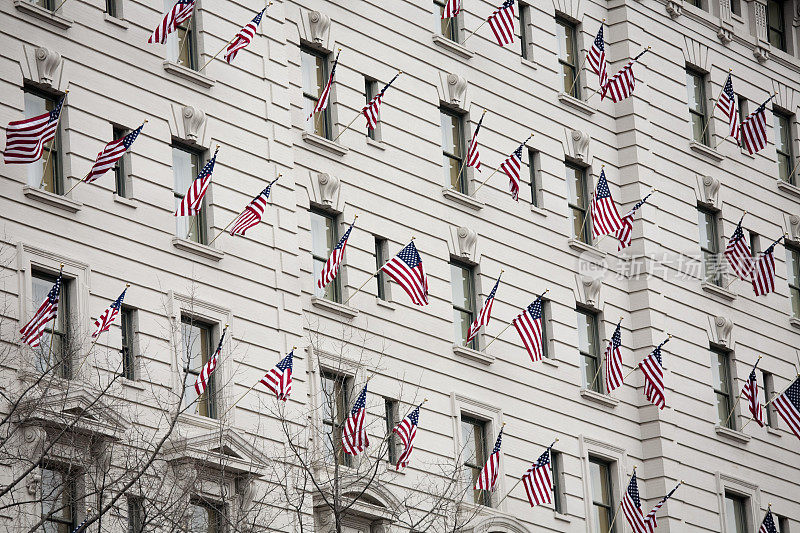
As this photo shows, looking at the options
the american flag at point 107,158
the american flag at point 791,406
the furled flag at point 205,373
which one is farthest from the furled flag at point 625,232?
the american flag at point 107,158

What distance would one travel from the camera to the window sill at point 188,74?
160 ft

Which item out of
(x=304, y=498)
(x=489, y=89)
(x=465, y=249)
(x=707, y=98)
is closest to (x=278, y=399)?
(x=304, y=498)

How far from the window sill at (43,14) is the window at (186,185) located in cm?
407

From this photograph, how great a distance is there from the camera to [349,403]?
165ft

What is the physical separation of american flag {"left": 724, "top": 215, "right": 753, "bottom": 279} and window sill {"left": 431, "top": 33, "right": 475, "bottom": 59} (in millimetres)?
9608

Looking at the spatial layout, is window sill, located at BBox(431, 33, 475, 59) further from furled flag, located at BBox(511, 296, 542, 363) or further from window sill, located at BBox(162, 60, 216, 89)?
window sill, located at BBox(162, 60, 216, 89)

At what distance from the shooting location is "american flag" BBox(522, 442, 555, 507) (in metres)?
52.8

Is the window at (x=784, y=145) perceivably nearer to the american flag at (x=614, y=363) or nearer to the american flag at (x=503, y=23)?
the american flag at (x=614, y=363)

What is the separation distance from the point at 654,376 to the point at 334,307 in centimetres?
1117

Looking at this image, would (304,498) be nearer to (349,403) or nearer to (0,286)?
(349,403)

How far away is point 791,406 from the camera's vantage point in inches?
2329

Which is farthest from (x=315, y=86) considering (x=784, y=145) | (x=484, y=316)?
(x=784, y=145)

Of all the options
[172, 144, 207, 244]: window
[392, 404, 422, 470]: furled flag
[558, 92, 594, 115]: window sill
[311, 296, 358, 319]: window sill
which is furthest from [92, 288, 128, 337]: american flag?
[558, 92, 594, 115]: window sill

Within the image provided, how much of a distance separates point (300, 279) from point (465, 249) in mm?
6740
